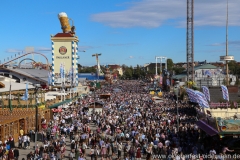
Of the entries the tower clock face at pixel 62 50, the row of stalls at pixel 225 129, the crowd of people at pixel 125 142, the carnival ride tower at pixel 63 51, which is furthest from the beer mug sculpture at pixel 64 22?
the row of stalls at pixel 225 129

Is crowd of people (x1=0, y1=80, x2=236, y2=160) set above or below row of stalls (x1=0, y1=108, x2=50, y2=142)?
below

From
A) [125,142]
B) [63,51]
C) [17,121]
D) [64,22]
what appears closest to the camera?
[125,142]

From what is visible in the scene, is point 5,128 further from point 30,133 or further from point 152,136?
point 152,136

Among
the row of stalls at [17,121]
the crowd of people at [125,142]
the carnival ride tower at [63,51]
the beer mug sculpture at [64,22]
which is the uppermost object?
the beer mug sculpture at [64,22]

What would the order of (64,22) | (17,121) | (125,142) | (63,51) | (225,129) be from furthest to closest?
(64,22), (63,51), (17,121), (125,142), (225,129)

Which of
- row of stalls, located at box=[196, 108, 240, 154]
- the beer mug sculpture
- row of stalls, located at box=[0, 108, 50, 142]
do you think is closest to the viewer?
row of stalls, located at box=[196, 108, 240, 154]

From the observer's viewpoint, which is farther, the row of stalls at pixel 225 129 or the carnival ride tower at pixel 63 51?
the carnival ride tower at pixel 63 51

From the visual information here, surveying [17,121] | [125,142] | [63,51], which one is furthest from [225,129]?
[63,51]

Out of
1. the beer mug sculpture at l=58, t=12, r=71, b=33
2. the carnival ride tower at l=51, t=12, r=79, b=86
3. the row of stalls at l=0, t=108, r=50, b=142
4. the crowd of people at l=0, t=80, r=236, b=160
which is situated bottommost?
the crowd of people at l=0, t=80, r=236, b=160

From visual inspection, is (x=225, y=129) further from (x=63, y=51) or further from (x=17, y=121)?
(x=63, y=51)

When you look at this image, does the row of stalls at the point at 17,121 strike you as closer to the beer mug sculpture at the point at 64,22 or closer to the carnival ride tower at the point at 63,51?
the carnival ride tower at the point at 63,51

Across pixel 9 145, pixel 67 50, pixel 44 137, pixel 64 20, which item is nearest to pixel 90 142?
pixel 44 137

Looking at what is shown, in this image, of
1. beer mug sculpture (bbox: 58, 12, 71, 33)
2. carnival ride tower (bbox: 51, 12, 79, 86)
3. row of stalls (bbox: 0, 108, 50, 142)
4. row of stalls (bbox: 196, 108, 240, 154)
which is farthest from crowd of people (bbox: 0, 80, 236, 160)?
beer mug sculpture (bbox: 58, 12, 71, 33)

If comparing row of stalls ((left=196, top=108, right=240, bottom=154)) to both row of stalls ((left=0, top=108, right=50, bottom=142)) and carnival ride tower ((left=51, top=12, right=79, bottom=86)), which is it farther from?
carnival ride tower ((left=51, top=12, right=79, bottom=86))
